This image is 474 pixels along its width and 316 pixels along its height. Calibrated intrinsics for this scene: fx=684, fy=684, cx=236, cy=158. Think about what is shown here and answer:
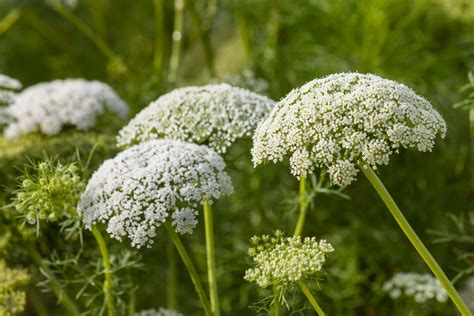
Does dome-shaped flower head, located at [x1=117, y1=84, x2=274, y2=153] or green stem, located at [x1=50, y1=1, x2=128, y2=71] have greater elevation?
green stem, located at [x1=50, y1=1, x2=128, y2=71]

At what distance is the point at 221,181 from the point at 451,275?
11.0 feet

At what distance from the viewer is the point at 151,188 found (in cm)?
258

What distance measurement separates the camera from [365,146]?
2.27m

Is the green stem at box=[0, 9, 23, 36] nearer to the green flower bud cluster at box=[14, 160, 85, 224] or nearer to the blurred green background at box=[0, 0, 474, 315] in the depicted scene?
the blurred green background at box=[0, 0, 474, 315]

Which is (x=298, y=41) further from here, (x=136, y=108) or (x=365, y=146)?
(x=365, y=146)

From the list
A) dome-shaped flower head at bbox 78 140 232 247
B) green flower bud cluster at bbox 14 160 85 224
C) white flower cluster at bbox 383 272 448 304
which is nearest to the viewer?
dome-shaped flower head at bbox 78 140 232 247

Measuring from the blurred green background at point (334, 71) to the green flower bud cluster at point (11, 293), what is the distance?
63.9 inches

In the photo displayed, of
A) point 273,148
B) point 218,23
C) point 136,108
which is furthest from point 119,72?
point 273,148

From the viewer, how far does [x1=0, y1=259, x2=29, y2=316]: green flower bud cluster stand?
3.04m

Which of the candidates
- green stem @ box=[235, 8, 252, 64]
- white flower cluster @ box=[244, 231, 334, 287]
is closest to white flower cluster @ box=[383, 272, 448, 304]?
white flower cluster @ box=[244, 231, 334, 287]

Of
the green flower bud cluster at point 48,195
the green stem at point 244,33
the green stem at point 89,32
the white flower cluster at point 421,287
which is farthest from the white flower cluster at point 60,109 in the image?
the white flower cluster at point 421,287

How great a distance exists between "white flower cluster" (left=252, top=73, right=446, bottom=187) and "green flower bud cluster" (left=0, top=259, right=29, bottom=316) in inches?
54.1

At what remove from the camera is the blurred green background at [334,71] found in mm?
5316

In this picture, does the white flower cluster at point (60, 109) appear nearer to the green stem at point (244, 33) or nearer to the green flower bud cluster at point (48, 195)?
the green flower bud cluster at point (48, 195)
